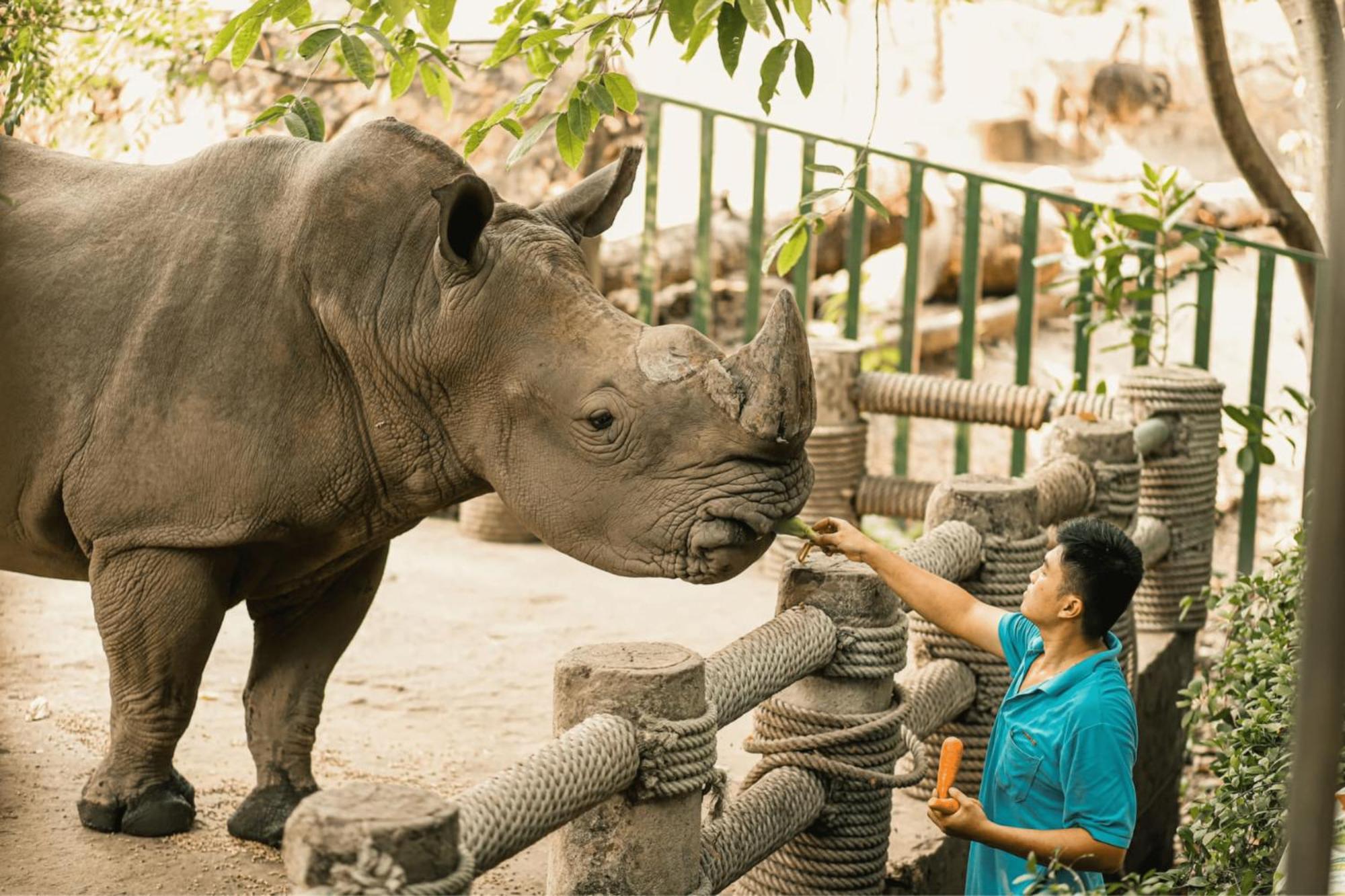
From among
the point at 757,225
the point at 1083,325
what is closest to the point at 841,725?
A: the point at 1083,325

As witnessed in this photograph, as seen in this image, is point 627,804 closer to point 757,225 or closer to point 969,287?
point 969,287

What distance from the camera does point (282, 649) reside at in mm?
4410

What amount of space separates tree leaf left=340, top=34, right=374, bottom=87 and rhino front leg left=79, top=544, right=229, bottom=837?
1.19 m

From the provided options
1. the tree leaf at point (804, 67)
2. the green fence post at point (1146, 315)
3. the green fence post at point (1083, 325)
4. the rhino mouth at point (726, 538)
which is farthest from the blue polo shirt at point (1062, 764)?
the green fence post at point (1083, 325)

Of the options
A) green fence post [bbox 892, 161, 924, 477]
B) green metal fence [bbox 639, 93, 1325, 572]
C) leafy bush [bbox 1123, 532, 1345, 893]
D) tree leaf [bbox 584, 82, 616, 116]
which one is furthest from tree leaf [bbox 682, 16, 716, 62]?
green fence post [bbox 892, 161, 924, 477]

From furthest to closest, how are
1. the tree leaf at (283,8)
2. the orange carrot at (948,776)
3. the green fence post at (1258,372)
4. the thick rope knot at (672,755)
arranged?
the green fence post at (1258,372) → the tree leaf at (283,8) → the orange carrot at (948,776) → the thick rope knot at (672,755)

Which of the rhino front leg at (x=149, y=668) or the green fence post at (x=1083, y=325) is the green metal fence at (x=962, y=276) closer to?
the green fence post at (x=1083, y=325)

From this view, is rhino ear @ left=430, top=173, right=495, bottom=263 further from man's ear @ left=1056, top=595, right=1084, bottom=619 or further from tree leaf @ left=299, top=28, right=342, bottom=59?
man's ear @ left=1056, top=595, right=1084, bottom=619

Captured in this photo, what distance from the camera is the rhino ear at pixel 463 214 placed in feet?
12.0

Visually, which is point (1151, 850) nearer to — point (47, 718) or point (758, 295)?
point (758, 295)

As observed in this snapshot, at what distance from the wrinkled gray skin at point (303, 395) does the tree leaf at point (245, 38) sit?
255mm

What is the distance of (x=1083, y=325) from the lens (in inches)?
279

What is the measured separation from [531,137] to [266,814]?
→ 5.85ft

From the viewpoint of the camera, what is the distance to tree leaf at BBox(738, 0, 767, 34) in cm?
337
